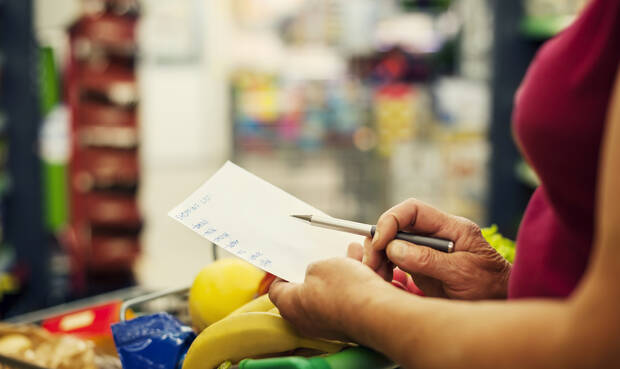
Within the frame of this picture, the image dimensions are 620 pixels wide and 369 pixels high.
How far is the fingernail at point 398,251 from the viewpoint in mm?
992

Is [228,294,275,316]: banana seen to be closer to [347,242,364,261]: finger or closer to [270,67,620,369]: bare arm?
[347,242,364,261]: finger

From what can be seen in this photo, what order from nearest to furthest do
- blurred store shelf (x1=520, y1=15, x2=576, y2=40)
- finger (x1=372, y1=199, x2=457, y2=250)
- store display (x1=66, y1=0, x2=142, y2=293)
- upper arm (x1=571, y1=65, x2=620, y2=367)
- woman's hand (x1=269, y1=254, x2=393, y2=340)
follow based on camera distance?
upper arm (x1=571, y1=65, x2=620, y2=367)
woman's hand (x1=269, y1=254, x2=393, y2=340)
finger (x1=372, y1=199, x2=457, y2=250)
blurred store shelf (x1=520, y1=15, x2=576, y2=40)
store display (x1=66, y1=0, x2=142, y2=293)

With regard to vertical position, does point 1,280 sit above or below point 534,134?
below

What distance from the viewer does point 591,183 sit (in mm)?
710

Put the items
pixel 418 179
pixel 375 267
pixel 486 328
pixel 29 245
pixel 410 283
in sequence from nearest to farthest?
pixel 486 328, pixel 375 267, pixel 410 283, pixel 29 245, pixel 418 179

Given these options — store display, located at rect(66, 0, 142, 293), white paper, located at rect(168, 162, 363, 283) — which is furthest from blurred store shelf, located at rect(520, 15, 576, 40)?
white paper, located at rect(168, 162, 363, 283)

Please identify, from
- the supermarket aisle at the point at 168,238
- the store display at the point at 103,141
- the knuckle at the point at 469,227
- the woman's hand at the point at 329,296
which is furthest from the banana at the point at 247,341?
the store display at the point at 103,141

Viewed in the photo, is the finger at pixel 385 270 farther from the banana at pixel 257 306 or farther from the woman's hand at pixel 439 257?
the banana at pixel 257 306

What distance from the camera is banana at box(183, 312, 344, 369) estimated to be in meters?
1.00

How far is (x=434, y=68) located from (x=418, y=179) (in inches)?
39.8

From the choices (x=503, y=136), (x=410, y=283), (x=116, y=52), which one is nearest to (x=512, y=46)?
(x=503, y=136)

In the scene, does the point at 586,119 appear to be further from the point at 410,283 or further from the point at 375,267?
the point at 410,283

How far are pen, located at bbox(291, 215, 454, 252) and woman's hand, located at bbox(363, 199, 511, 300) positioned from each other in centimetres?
1

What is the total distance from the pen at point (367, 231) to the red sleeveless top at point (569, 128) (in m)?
0.21
